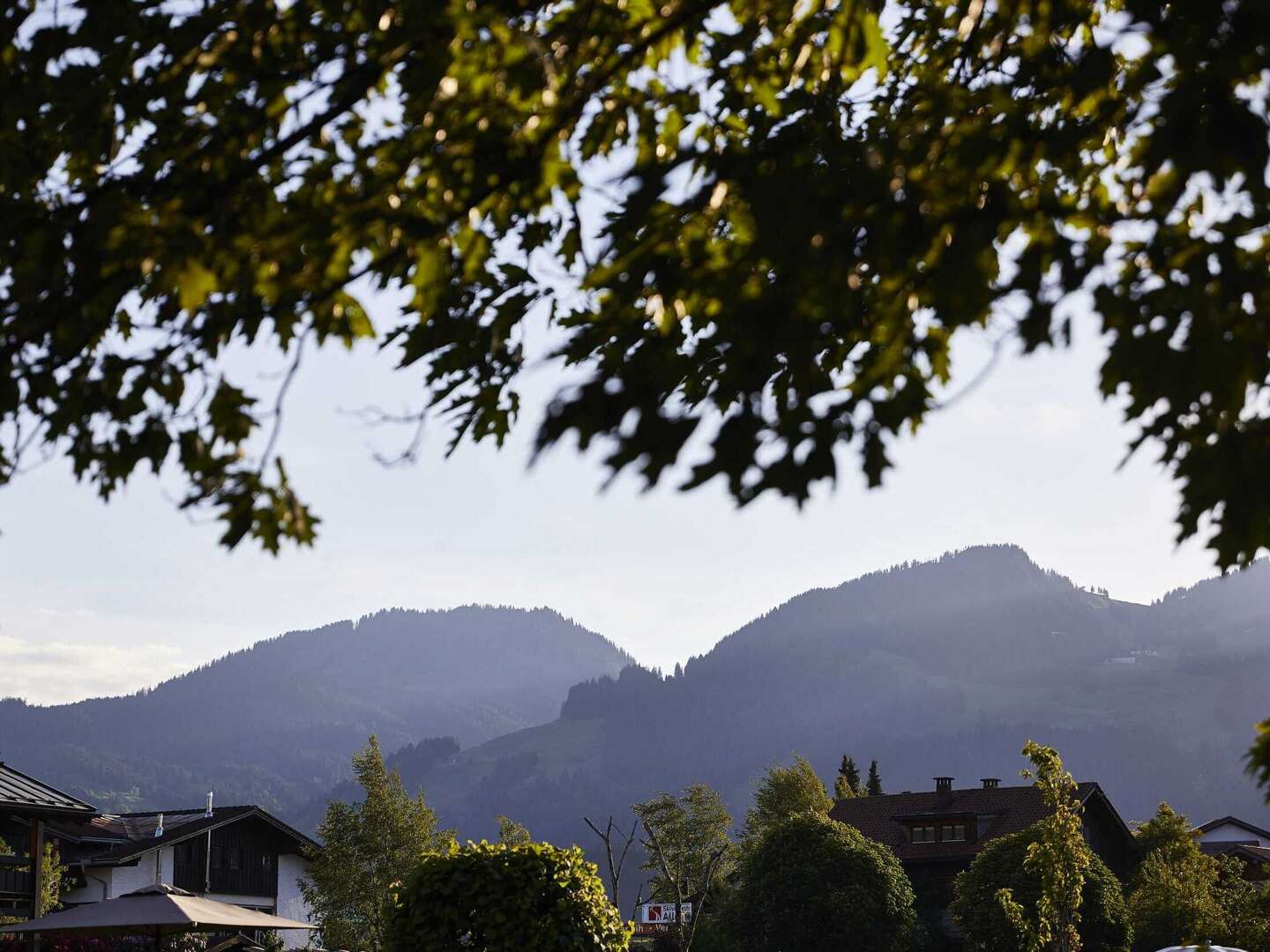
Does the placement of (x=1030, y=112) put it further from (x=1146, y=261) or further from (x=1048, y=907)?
(x=1048, y=907)

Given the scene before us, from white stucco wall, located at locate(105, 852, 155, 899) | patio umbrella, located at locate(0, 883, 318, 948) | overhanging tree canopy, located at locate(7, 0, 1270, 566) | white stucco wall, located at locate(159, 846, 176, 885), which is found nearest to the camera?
overhanging tree canopy, located at locate(7, 0, 1270, 566)

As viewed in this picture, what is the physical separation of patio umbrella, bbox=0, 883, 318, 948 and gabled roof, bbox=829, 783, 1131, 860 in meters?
39.6

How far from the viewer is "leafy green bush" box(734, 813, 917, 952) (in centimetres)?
→ 4012

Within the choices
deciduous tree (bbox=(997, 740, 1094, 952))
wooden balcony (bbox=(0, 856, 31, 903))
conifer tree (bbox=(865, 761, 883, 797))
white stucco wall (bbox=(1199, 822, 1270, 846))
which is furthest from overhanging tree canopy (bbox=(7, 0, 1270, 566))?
conifer tree (bbox=(865, 761, 883, 797))

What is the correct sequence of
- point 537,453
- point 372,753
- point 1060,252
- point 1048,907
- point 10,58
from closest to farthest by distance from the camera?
point 537,453
point 1060,252
point 10,58
point 1048,907
point 372,753

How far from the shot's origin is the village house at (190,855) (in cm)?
5119

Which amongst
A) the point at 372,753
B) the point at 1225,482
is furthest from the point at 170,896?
→ the point at 1225,482

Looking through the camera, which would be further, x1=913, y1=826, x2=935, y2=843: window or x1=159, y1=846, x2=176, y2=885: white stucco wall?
x1=913, y1=826, x2=935, y2=843: window

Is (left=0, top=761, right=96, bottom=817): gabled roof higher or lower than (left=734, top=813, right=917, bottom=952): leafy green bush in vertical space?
higher

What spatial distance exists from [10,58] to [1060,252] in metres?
3.98

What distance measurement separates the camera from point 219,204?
4586 millimetres

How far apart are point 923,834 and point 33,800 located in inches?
1672

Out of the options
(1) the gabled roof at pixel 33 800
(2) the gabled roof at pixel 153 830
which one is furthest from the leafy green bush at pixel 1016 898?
(1) the gabled roof at pixel 33 800

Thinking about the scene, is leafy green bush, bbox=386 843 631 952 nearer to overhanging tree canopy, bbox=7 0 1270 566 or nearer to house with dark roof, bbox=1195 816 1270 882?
overhanging tree canopy, bbox=7 0 1270 566
